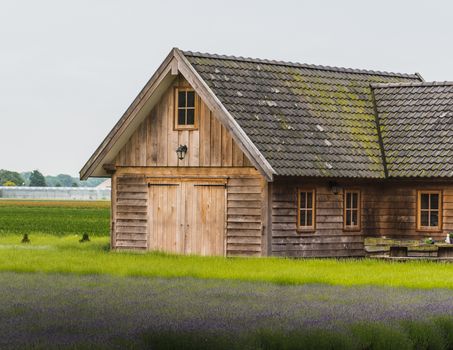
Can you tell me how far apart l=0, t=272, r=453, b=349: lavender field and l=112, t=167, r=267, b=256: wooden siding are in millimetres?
7672

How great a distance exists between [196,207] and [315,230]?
3.29 meters

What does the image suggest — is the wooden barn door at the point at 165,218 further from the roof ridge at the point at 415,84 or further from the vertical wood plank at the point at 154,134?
the roof ridge at the point at 415,84

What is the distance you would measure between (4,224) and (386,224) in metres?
27.6

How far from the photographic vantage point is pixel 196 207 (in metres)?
34.3

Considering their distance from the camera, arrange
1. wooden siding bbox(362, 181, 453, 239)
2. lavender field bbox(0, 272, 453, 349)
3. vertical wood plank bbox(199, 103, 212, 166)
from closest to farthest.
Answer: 1. lavender field bbox(0, 272, 453, 349)
2. vertical wood plank bbox(199, 103, 212, 166)
3. wooden siding bbox(362, 181, 453, 239)

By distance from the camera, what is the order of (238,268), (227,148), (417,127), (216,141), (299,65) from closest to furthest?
(238,268) < (227,148) < (216,141) < (417,127) < (299,65)

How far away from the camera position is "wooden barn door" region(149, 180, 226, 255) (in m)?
33.9

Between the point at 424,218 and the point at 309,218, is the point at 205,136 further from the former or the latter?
the point at 424,218

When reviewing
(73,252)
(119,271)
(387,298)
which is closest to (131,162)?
(73,252)

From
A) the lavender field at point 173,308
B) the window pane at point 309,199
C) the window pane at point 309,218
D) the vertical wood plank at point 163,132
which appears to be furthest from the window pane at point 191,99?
the lavender field at point 173,308

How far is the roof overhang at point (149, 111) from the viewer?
107ft

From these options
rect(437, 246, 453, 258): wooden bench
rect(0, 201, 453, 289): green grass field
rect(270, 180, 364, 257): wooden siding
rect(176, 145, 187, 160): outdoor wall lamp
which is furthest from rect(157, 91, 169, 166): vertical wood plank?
rect(437, 246, 453, 258): wooden bench

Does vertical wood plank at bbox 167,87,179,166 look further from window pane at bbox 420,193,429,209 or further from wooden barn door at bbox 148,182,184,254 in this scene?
window pane at bbox 420,193,429,209

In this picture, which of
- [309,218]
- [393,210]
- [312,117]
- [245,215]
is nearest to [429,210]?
[393,210]
